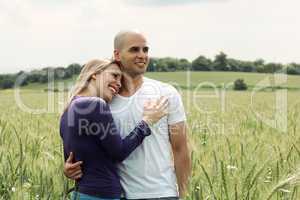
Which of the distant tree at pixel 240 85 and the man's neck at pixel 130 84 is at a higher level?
the man's neck at pixel 130 84

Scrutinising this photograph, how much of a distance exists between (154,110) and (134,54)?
0.26 m

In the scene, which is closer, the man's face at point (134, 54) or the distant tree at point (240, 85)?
the man's face at point (134, 54)

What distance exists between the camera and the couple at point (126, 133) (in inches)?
107

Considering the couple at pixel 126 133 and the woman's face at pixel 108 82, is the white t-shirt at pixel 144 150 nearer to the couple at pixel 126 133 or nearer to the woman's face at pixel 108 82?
the couple at pixel 126 133

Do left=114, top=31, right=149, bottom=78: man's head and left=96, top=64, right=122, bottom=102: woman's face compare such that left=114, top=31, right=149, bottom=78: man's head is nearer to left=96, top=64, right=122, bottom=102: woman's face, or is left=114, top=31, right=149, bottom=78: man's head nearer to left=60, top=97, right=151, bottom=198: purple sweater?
left=96, top=64, right=122, bottom=102: woman's face

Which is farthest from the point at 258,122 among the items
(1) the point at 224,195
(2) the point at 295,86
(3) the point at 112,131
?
(2) the point at 295,86

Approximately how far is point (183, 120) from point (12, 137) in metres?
1.96

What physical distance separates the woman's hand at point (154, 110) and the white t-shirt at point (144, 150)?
0.11 ft

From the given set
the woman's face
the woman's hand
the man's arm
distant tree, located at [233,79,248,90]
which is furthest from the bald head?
distant tree, located at [233,79,248,90]

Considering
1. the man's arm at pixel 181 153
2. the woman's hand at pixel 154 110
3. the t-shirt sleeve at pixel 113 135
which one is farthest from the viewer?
the man's arm at pixel 181 153

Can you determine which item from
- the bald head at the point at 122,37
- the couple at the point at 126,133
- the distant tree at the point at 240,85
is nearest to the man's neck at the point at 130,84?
the couple at the point at 126,133

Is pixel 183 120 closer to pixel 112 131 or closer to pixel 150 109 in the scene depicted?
pixel 150 109

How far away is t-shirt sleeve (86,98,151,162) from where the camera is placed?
2.63m

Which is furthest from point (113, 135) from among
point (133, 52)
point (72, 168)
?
point (133, 52)
